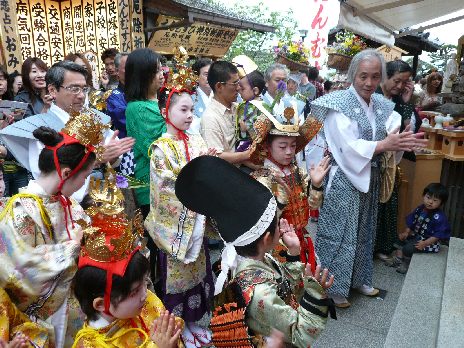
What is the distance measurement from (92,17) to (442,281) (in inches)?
351

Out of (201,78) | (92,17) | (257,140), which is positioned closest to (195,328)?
(257,140)

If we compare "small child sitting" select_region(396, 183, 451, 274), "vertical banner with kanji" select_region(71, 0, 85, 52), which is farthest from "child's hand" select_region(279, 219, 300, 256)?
"vertical banner with kanji" select_region(71, 0, 85, 52)

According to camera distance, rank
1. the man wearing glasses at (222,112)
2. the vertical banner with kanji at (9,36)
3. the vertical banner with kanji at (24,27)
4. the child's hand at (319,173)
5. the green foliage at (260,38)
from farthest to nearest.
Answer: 1. the green foliage at (260,38)
2. the vertical banner with kanji at (24,27)
3. the vertical banner with kanji at (9,36)
4. the man wearing glasses at (222,112)
5. the child's hand at (319,173)

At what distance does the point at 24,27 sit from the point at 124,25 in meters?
2.09

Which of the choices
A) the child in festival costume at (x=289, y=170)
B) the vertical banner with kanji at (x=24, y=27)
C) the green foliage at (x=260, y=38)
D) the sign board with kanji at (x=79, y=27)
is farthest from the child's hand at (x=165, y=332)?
the green foliage at (x=260, y=38)

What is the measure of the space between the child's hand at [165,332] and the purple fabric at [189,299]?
4.61 ft

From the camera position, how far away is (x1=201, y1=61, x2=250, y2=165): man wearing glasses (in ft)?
12.0

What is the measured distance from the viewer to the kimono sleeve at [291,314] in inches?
65.8

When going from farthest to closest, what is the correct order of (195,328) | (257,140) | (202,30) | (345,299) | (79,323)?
(202,30)
(345,299)
(195,328)
(257,140)
(79,323)

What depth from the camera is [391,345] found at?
2.97 meters

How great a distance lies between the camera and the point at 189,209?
2.23 metres

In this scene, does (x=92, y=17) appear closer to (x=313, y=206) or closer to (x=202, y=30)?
(x=202, y=30)

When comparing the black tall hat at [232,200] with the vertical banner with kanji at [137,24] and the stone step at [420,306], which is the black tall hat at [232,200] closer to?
the stone step at [420,306]

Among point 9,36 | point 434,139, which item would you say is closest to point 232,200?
point 434,139
